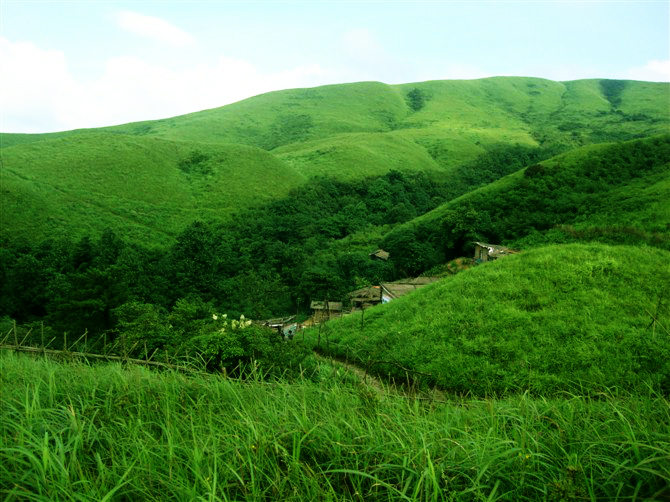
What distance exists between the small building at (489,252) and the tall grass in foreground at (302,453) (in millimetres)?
32202

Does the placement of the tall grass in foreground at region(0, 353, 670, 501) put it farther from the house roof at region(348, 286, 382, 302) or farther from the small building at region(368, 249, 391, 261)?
the small building at region(368, 249, 391, 261)

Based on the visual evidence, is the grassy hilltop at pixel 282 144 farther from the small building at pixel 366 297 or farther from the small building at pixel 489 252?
the small building at pixel 489 252

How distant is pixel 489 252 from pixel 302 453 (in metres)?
36.0

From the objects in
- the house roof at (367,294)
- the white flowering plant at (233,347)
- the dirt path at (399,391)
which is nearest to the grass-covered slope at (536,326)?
the dirt path at (399,391)

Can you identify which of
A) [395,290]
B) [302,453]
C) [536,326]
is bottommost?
[395,290]

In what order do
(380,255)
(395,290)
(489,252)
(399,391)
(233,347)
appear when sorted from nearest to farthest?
(399,391), (233,347), (395,290), (489,252), (380,255)

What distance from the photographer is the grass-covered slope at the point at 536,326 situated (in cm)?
958

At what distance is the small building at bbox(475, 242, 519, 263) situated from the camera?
34188 millimetres

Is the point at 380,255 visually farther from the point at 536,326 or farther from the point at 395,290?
the point at 536,326

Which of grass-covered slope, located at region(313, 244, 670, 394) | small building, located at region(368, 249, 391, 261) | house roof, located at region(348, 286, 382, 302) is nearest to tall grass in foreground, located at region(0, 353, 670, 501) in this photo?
grass-covered slope, located at region(313, 244, 670, 394)

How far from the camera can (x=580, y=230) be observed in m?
32.0

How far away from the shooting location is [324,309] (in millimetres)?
35438

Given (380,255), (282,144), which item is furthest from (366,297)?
(282,144)

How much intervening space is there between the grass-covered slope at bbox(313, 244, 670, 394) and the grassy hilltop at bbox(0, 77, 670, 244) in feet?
143
